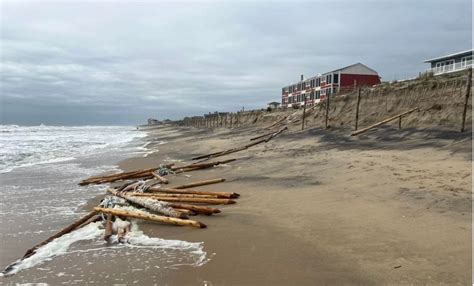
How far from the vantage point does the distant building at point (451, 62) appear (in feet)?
142

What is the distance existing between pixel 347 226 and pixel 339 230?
0.21 metres

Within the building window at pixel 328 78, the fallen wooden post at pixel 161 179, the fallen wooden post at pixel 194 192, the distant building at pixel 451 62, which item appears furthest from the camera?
the building window at pixel 328 78

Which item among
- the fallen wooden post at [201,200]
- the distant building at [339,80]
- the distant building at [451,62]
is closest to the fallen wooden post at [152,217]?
the fallen wooden post at [201,200]

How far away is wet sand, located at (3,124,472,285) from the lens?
178 inches

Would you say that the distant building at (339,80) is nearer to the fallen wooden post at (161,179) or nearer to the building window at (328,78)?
the building window at (328,78)

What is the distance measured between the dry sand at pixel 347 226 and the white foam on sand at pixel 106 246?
0.65ft

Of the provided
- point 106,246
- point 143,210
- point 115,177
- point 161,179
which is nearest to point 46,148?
point 115,177

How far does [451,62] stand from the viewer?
50094mm

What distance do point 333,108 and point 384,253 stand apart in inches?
954

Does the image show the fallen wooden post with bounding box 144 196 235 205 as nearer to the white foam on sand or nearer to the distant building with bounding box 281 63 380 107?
the white foam on sand

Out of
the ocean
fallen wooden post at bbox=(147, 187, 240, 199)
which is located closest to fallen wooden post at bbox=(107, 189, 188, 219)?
the ocean

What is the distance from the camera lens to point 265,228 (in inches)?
255

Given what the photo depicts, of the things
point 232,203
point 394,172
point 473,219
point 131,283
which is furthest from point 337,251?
point 394,172

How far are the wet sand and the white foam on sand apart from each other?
179 mm
